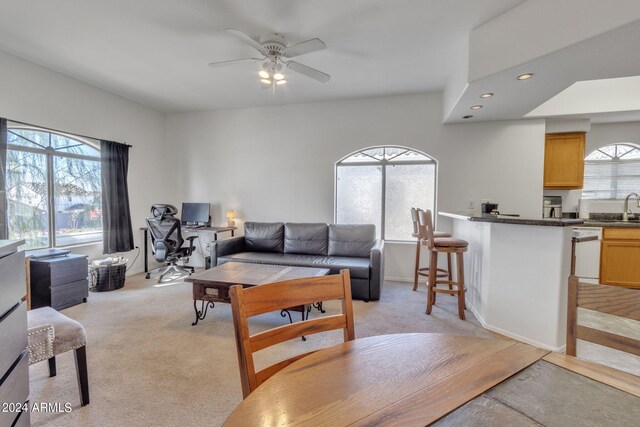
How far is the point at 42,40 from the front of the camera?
2.85 m

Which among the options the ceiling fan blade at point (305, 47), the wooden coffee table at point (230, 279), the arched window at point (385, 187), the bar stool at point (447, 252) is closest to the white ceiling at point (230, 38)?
the ceiling fan blade at point (305, 47)

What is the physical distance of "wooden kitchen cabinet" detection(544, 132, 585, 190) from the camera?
12.8 feet

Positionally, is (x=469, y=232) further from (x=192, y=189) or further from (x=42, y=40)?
(x=42, y=40)

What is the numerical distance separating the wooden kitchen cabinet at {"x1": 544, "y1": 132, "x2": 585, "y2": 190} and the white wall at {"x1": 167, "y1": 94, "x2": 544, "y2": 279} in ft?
0.94

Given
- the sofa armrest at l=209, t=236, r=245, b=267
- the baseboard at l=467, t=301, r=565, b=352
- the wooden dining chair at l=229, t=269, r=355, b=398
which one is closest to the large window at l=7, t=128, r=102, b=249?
the sofa armrest at l=209, t=236, r=245, b=267

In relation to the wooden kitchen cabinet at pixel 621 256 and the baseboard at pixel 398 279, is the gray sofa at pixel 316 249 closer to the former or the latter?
the baseboard at pixel 398 279

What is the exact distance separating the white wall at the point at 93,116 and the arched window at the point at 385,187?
3.31 meters

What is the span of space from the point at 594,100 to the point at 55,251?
22.6 feet

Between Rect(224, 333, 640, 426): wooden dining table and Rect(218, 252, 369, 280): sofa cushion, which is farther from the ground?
Rect(224, 333, 640, 426): wooden dining table

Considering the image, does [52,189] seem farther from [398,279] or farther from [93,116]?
[398,279]

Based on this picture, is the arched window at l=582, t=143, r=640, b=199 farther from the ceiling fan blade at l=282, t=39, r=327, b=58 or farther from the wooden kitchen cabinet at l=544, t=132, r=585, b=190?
the ceiling fan blade at l=282, t=39, r=327, b=58

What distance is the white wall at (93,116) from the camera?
3.19 meters

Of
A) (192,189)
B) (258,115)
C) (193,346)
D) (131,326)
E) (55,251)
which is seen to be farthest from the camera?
(192,189)

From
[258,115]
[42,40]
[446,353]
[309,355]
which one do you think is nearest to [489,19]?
[446,353]
